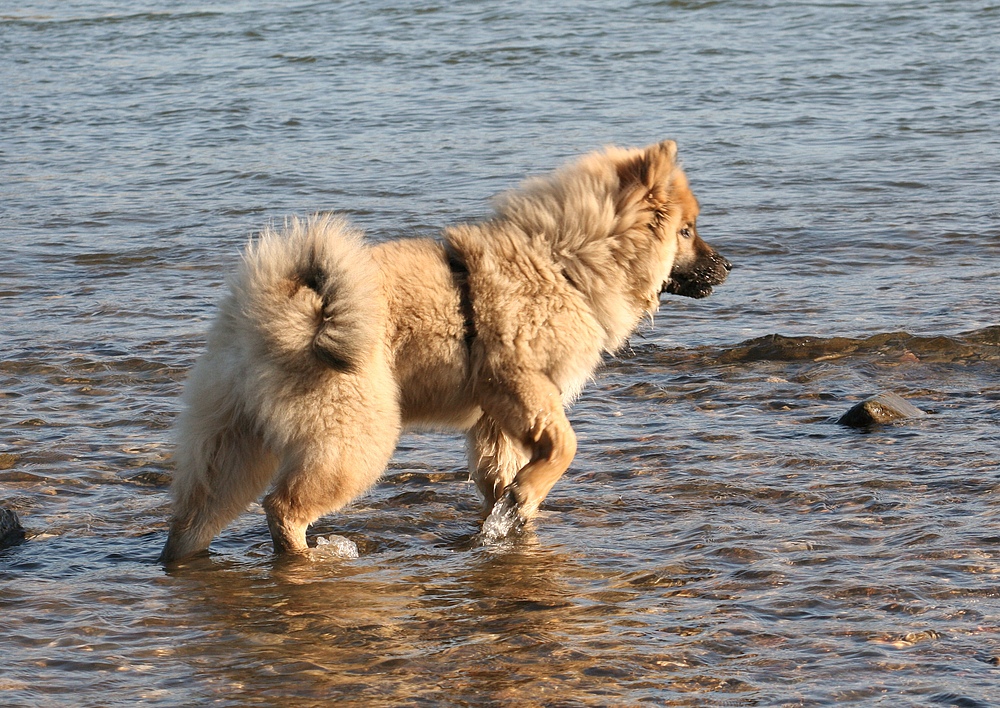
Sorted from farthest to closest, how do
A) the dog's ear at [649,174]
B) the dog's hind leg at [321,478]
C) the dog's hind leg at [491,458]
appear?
the dog's hind leg at [491,458]
the dog's ear at [649,174]
the dog's hind leg at [321,478]

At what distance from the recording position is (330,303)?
4246 mm

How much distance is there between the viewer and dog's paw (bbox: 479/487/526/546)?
16.2 feet

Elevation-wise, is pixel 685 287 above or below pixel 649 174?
below

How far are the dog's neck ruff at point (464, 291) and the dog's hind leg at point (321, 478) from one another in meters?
0.48

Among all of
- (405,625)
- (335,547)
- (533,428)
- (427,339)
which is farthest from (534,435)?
(405,625)

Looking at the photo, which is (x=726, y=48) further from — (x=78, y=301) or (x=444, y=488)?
(x=444, y=488)

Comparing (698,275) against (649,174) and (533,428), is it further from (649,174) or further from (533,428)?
(533,428)

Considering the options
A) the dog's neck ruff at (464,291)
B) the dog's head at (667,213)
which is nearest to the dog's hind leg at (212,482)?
the dog's neck ruff at (464,291)

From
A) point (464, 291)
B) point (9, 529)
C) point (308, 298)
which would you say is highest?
point (308, 298)

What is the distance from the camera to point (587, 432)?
6.02m

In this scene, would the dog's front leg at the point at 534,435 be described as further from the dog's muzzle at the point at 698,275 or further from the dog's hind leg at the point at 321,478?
the dog's muzzle at the point at 698,275

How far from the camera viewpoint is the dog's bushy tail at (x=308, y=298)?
4227mm

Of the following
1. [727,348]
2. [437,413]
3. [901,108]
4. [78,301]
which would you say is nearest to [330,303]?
[437,413]

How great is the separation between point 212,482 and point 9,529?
851 millimetres
